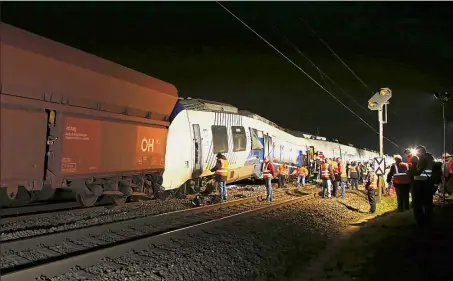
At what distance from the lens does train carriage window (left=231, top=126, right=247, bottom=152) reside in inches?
656

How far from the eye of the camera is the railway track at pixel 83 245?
5.31m

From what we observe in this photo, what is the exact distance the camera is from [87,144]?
8.88m

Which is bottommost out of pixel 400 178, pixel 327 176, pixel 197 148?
pixel 327 176

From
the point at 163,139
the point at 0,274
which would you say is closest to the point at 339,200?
the point at 163,139

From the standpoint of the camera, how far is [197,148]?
46.1 feet

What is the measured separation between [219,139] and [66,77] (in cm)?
790

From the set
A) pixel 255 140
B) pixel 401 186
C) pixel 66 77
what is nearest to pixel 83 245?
pixel 66 77

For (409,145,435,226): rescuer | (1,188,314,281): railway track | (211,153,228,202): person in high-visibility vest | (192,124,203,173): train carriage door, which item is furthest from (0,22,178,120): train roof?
(409,145,435,226): rescuer

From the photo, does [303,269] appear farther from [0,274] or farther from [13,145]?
[13,145]

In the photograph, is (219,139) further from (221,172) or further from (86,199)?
(86,199)

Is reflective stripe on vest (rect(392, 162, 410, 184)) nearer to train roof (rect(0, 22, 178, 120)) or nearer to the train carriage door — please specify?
the train carriage door

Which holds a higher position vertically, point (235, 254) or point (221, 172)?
point (221, 172)

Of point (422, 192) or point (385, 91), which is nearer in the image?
point (422, 192)

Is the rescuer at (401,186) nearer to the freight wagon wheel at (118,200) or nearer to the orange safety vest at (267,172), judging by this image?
the orange safety vest at (267,172)
